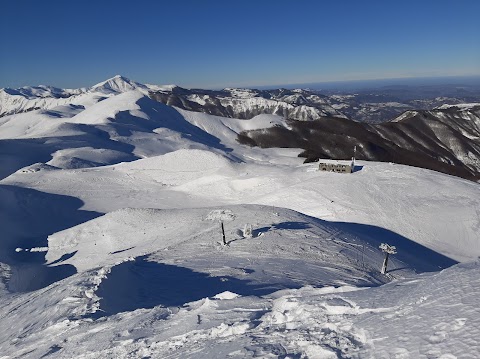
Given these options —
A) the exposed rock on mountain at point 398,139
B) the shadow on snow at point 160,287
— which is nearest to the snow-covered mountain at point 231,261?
the shadow on snow at point 160,287

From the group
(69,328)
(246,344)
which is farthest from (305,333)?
(69,328)

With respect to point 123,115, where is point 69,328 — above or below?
below

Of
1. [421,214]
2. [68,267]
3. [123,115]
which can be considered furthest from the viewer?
[123,115]

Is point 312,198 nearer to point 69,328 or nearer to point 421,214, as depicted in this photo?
point 421,214

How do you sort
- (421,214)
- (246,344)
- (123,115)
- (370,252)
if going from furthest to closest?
1. (123,115)
2. (421,214)
3. (370,252)
4. (246,344)

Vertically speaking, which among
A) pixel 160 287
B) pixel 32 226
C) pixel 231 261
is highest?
pixel 160 287

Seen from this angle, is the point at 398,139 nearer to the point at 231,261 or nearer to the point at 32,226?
the point at 32,226

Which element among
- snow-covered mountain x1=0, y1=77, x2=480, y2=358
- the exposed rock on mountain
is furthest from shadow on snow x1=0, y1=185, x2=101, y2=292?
the exposed rock on mountain

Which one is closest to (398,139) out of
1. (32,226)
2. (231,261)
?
(32,226)

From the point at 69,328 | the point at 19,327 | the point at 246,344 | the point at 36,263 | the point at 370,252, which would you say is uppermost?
the point at 246,344
